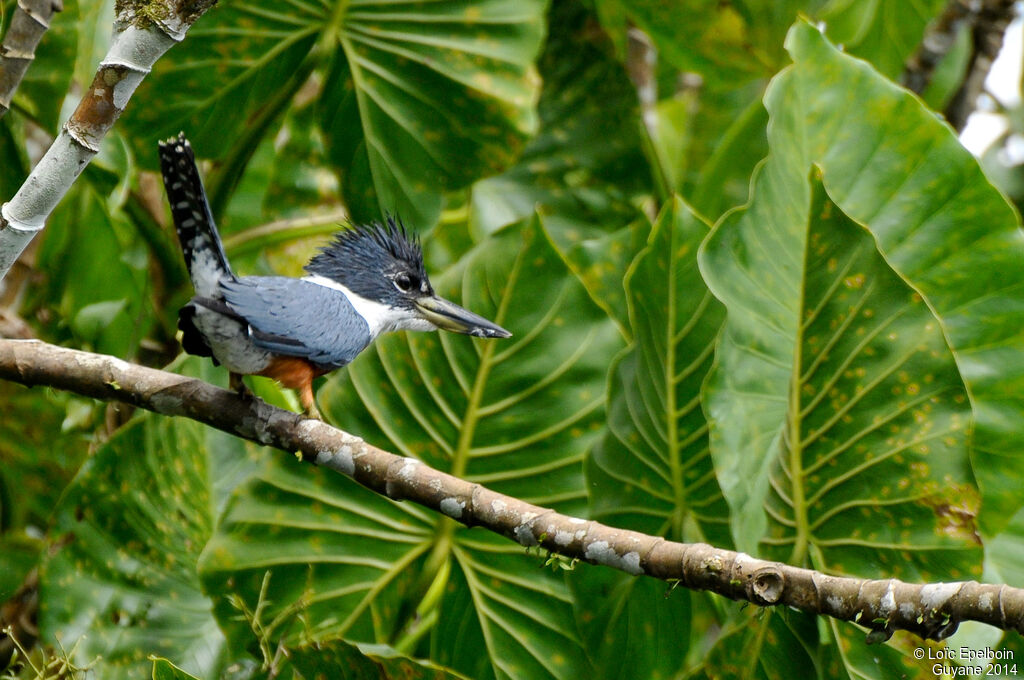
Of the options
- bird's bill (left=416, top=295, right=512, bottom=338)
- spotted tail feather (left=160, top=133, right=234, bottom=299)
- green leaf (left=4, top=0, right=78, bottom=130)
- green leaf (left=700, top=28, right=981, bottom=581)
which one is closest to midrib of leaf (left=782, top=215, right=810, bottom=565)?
green leaf (left=700, top=28, right=981, bottom=581)

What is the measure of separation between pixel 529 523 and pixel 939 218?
841 millimetres

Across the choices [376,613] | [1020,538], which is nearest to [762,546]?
[1020,538]

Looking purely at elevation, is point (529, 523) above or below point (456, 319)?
below

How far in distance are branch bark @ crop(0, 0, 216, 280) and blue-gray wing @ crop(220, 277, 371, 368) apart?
0.33 meters

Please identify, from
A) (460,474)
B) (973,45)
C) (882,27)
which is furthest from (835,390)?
(973,45)

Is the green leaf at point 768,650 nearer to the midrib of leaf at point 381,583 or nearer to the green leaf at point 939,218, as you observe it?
the green leaf at point 939,218

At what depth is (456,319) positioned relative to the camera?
1742mm

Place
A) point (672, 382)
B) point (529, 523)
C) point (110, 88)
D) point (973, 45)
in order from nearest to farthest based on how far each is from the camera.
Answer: point (110, 88) → point (529, 523) → point (672, 382) → point (973, 45)

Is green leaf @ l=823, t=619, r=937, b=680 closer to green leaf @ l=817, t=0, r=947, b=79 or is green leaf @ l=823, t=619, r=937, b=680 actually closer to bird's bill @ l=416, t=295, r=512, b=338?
bird's bill @ l=416, t=295, r=512, b=338

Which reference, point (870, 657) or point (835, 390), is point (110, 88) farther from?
point (870, 657)

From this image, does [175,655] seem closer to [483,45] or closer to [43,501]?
[43,501]

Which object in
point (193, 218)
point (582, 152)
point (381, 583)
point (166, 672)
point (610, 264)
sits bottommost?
point (166, 672)

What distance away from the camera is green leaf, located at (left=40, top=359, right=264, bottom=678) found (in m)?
1.87

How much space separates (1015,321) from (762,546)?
533mm
